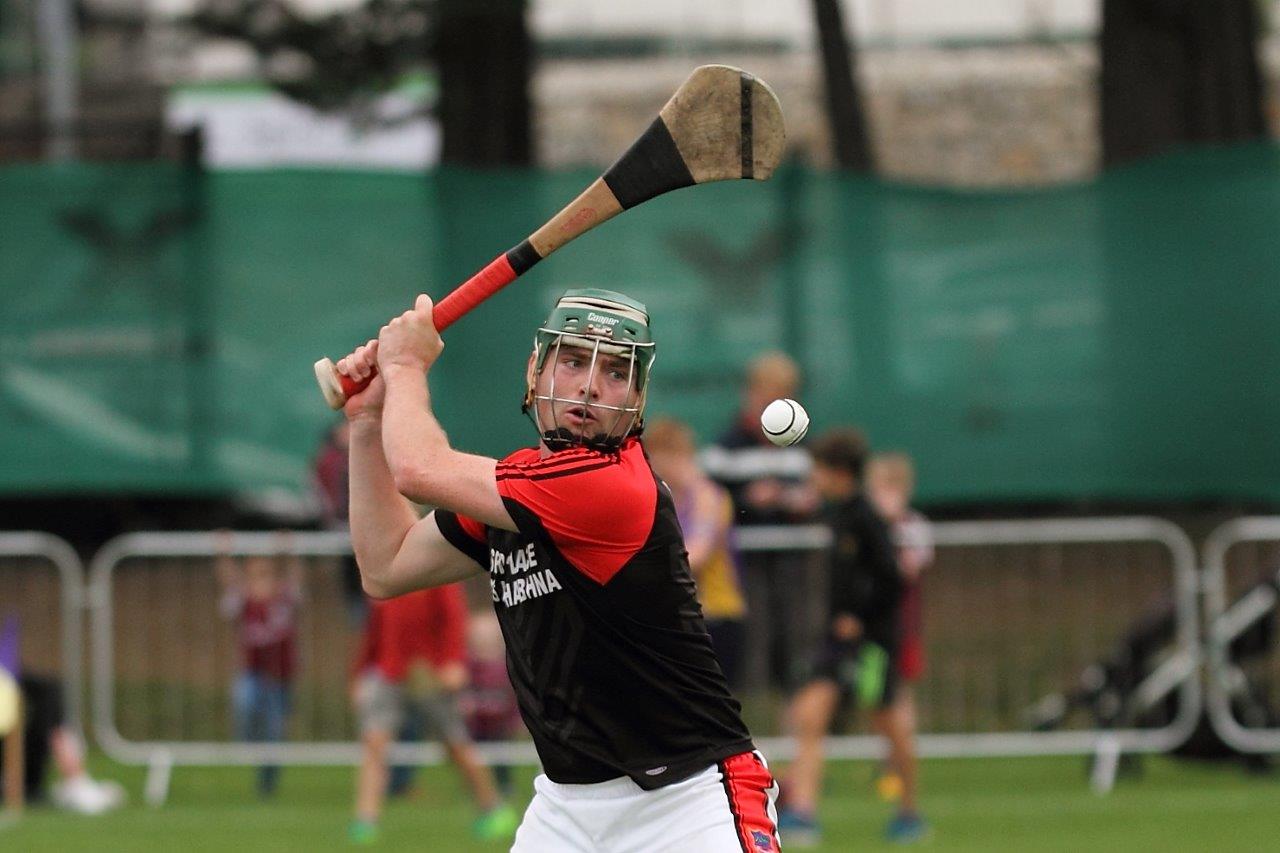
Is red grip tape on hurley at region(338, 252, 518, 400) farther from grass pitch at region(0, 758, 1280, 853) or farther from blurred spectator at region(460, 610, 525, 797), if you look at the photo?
blurred spectator at region(460, 610, 525, 797)

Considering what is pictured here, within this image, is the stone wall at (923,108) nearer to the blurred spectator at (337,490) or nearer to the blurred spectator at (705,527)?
the blurred spectator at (337,490)

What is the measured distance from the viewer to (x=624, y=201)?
4984mm

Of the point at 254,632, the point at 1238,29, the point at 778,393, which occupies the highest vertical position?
the point at 1238,29

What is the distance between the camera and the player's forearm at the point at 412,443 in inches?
181

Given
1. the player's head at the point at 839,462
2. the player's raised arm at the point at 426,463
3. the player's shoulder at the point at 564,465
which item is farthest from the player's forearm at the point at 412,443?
the player's head at the point at 839,462

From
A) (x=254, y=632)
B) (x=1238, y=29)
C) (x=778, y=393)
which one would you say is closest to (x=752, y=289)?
(x=778, y=393)

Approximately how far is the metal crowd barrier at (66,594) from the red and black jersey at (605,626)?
6818 mm

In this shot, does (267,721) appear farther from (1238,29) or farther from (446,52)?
(1238,29)

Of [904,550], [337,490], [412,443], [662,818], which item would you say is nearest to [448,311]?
[412,443]

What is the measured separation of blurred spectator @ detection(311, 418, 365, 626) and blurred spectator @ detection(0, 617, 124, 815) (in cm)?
163

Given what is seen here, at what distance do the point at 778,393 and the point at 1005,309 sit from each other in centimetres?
166

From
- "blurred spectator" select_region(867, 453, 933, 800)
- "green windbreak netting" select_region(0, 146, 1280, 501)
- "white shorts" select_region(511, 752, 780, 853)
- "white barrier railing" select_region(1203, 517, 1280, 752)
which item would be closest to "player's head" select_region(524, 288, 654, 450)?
"white shorts" select_region(511, 752, 780, 853)

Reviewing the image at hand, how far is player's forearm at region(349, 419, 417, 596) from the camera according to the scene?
16.3 ft

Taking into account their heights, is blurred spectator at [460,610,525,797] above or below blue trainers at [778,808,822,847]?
above
